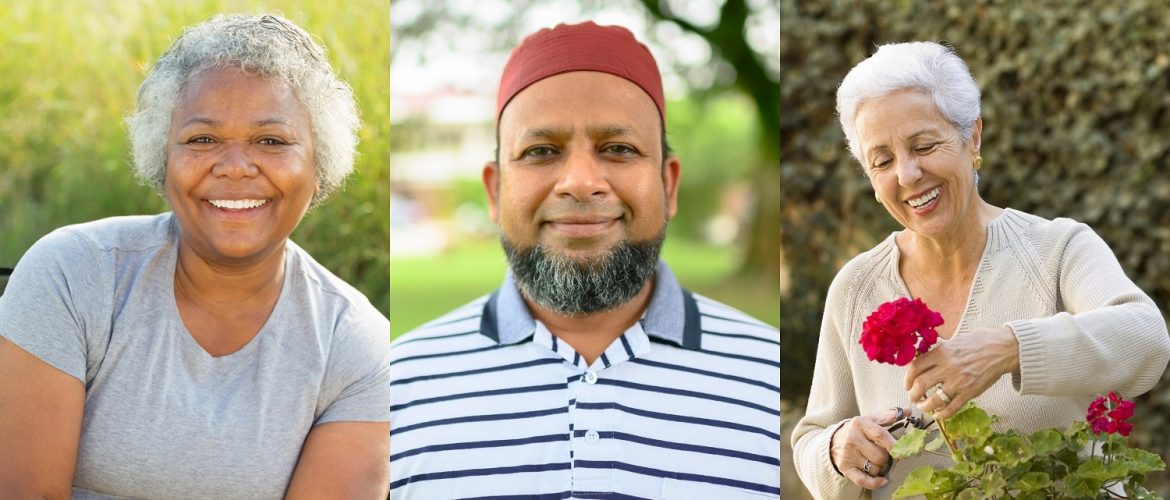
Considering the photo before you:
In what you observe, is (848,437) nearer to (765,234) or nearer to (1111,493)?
(1111,493)

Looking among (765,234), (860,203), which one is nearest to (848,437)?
(860,203)

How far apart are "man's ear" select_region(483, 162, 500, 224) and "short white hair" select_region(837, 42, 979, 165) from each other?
949mm

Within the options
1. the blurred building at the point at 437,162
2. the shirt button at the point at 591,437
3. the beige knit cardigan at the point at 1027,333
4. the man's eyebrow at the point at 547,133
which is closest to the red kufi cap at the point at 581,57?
the man's eyebrow at the point at 547,133

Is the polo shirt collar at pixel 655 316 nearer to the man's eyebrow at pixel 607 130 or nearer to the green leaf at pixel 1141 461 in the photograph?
the man's eyebrow at pixel 607 130

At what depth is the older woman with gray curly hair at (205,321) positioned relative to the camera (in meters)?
2.61

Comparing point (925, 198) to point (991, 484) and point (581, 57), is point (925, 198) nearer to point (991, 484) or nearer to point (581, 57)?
point (991, 484)

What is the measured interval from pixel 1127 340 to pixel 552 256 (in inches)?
55.6

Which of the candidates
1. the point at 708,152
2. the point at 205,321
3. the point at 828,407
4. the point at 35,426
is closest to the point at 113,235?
the point at 205,321

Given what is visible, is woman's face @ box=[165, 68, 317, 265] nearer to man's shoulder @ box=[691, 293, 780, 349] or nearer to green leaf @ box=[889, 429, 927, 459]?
man's shoulder @ box=[691, 293, 780, 349]

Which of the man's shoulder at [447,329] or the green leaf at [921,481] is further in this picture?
the man's shoulder at [447,329]

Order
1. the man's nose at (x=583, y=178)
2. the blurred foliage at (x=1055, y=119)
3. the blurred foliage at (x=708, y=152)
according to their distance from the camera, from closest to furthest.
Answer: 1. the man's nose at (x=583, y=178)
2. the blurred foliage at (x=1055, y=119)
3. the blurred foliage at (x=708, y=152)

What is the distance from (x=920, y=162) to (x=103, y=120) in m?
2.19

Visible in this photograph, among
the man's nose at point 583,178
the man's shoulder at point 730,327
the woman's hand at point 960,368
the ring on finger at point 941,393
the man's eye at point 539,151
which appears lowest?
the ring on finger at point 941,393

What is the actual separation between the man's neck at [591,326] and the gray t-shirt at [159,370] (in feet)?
1.79
